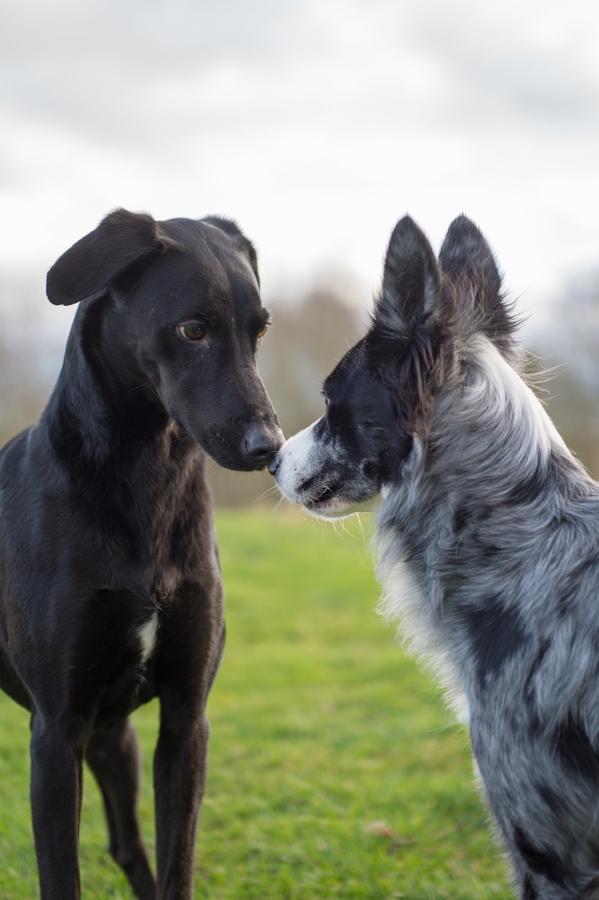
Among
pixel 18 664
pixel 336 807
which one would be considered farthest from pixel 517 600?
pixel 336 807

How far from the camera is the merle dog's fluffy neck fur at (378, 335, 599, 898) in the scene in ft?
11.6

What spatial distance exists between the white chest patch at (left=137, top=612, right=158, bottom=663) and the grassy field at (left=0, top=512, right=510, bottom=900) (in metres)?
1.68

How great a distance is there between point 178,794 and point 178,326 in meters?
1.92

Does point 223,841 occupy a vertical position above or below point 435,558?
below

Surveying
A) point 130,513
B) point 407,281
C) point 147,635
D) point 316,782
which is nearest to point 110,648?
point 147,635

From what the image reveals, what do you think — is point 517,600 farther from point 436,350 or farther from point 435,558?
point 436,350

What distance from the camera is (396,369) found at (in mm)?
3971

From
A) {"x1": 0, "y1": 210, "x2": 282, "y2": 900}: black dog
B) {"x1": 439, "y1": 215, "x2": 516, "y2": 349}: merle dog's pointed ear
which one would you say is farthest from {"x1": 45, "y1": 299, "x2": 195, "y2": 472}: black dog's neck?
{"x1": 439, "y1": 215, "x2": 516, "y2": 349}: merle dog's pointed ear

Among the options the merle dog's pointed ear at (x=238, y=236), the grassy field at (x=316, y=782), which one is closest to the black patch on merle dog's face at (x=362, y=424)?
the merle dog's pointed ear at (x=238, y=236)

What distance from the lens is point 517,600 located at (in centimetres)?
Result: 377

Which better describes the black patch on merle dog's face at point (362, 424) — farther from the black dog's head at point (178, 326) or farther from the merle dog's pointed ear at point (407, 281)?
the black dog's head at point (178, 326)

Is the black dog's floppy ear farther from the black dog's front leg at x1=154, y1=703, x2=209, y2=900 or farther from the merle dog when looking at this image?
the black dog's front leg at x1=154, y1=703, x2=209, y2=900

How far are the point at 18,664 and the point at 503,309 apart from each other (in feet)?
7.95

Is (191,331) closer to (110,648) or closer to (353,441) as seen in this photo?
(353,441)
